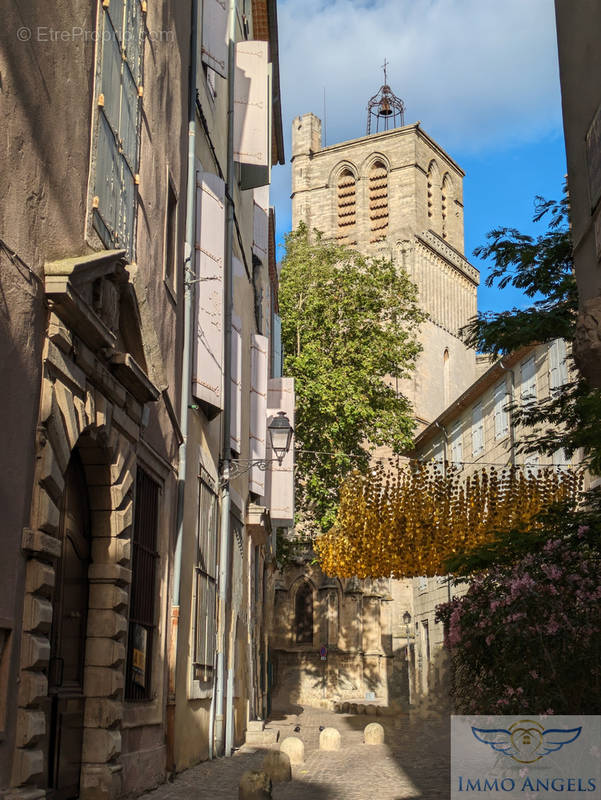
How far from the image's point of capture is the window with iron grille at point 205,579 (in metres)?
12.0

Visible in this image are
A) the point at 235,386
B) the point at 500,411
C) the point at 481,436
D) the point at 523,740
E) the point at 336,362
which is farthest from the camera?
the point at 481,436

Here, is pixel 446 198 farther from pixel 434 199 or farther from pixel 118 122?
pixel 118 122

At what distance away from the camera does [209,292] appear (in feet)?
40.4

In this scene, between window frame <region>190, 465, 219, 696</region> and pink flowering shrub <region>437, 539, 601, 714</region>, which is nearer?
pink flowering shrub <region>437, 539, 601, 714</region>

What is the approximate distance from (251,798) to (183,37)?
843 centimetres

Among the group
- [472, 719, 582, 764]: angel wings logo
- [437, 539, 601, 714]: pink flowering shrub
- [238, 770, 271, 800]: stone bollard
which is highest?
[437, 539, 601, 714]: pink flowering shrub

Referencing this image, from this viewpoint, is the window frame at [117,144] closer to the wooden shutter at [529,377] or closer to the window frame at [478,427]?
the wooden shutter at [529,377]

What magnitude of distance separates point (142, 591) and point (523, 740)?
4.20 m

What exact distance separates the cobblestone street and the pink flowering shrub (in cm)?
202

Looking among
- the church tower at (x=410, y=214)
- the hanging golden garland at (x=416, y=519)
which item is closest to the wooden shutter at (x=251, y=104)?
the hanging golden garland at (x=416, y=519)

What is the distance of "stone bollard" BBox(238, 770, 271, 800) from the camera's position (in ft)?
26.7

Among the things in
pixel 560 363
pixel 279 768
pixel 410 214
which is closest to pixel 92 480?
pixel 279 768

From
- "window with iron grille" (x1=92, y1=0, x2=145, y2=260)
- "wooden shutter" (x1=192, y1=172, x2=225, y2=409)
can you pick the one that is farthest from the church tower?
"window with iron grille" (x1=92, y1=0, x2=145, y2=260)

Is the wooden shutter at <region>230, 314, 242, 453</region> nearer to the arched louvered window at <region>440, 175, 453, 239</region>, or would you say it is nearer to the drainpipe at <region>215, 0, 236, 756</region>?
the drainpipe at <region>215, 0, 236, 756</region>
